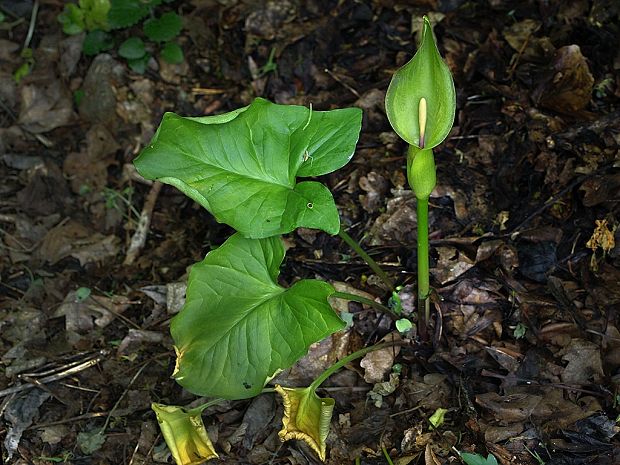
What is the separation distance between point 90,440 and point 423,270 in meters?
1.11

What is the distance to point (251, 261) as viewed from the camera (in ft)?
6.12

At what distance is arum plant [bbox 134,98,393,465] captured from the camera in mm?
1714

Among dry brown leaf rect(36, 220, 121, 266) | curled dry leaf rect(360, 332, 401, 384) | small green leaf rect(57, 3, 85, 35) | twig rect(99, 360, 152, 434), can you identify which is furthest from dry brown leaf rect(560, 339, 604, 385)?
small green leaf rect(57, 3, 85, 35)

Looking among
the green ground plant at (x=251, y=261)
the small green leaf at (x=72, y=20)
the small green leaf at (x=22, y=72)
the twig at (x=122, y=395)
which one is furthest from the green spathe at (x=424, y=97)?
the small green leaf at (x=22, y=72)

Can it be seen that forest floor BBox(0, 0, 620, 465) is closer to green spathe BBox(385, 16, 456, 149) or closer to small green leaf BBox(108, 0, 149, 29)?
small green leaf BBox(108, 0, 149, 29)

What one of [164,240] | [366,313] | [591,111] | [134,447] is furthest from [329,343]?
[591,111]

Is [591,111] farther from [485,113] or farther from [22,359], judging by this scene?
[22,359]

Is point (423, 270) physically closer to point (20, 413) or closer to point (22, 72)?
point (20, 413)

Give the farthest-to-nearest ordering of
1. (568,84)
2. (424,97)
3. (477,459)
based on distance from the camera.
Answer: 1. (568,84)
2. (477,459)
3. (424,97)

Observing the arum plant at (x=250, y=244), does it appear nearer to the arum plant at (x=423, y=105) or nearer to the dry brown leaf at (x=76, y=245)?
the arum plant at (x=423, y=105)

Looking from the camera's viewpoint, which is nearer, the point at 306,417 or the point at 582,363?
the point at 306,417

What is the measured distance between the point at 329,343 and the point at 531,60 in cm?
124

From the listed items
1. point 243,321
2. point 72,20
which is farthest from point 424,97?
point 72,20

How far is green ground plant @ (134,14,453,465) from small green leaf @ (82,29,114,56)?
52.8 inches
